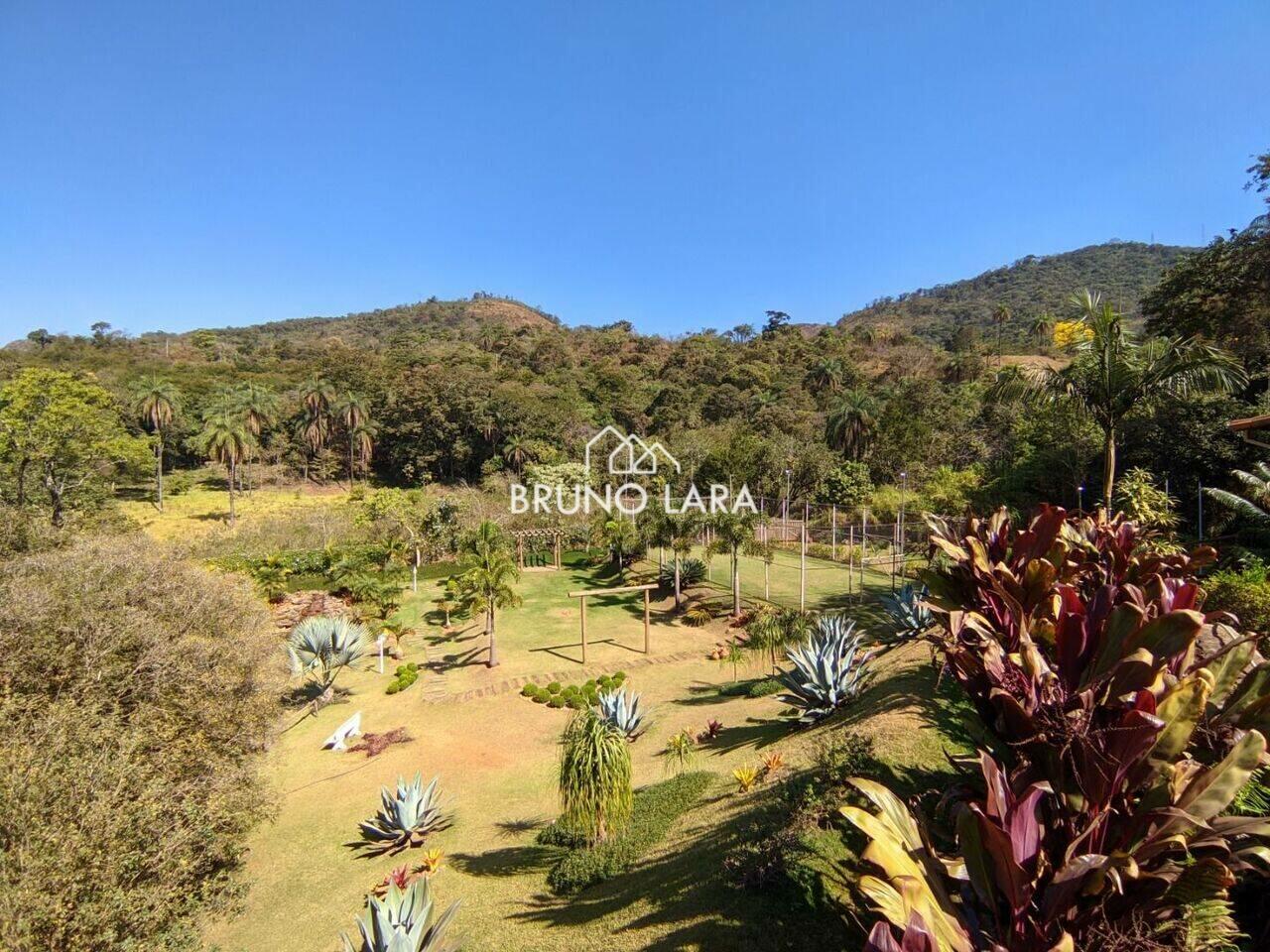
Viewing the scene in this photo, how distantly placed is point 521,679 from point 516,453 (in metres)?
28.6

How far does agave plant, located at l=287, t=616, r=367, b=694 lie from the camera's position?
11.5 meters

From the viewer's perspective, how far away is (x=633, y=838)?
561 centimetres

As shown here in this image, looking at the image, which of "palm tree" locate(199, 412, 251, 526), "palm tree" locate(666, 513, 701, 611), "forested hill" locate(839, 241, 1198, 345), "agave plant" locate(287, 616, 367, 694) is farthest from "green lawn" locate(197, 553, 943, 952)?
"forested hill" locate(839, 241, 1198, 345)

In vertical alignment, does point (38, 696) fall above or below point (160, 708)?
above

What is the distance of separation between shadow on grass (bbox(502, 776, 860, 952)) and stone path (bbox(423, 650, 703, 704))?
7038 millimetres

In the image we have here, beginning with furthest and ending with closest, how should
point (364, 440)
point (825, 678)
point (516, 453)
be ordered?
point (364, 440) → point (516, 453) → point (825, 678)

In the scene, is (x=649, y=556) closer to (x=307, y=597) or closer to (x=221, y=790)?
(x=307, y=597)

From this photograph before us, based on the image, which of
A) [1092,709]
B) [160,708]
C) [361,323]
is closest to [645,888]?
[1092,709]

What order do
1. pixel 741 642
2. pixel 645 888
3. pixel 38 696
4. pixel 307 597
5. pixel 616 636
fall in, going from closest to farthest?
pixel 645 888 → pixel 38 696 → pixel 741 642 → pixel 616 636 → pixel 307 597

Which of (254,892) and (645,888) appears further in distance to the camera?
(254,892)

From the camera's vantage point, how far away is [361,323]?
4451 inches

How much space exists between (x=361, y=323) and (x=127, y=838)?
123889 millimetres

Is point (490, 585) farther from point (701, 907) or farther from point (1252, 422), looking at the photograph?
point (1252, 422)

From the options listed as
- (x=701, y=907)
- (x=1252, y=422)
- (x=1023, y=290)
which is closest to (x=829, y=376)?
(x=1252, y=422)
